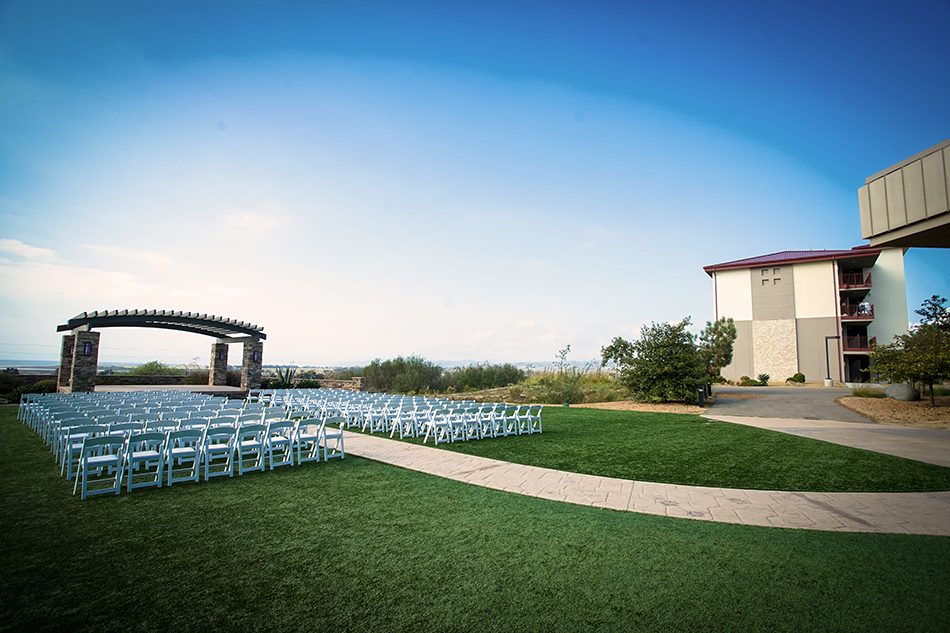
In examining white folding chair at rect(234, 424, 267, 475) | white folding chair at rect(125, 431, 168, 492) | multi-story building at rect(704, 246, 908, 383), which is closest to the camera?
white folding chair at rect(125, 431, 168, 492)

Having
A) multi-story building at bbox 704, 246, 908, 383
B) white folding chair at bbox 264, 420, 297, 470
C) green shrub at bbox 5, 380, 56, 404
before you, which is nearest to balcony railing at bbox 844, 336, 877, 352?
multi-story building at bbox 704, 246, 908, 383

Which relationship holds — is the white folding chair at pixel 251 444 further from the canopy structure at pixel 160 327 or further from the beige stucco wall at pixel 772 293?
the beige stucco wall at pixel 772 293

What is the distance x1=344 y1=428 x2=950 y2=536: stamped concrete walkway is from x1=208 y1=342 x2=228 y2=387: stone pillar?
20.1m

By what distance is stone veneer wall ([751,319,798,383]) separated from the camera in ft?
106

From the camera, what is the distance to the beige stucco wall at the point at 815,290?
31781 millimetres

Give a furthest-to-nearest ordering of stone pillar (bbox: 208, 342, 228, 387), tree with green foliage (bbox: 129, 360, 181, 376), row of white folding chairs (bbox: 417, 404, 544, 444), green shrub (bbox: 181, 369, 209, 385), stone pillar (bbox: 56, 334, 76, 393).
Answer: tree with green foliage (bbox: 129, 360, 181, 376), green shrub (bbox: 181, 369, 209, 385), stone pillar (bbox: 208, 342, 228, 387), stone pillar (bbox: 56, 334, 76, 393), row of white folding chairs (bbox: 417, 404, 544, 444)

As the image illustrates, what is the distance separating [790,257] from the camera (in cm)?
3431

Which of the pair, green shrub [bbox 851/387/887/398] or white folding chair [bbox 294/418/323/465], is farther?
green shrub [bbox 851/387/887/398]

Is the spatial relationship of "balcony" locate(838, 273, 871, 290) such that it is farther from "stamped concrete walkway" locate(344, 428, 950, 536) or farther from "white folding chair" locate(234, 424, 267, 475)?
"white folding chair" locate(234, 424, 267, 475)

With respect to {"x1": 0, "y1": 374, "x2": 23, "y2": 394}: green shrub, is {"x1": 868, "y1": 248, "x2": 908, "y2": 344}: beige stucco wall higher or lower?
higher

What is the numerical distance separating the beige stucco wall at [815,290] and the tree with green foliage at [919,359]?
1929cm

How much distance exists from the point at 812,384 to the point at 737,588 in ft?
113

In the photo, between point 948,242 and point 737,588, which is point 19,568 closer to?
point 737,588

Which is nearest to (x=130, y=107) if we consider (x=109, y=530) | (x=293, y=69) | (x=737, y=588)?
(x=293, y=69)
